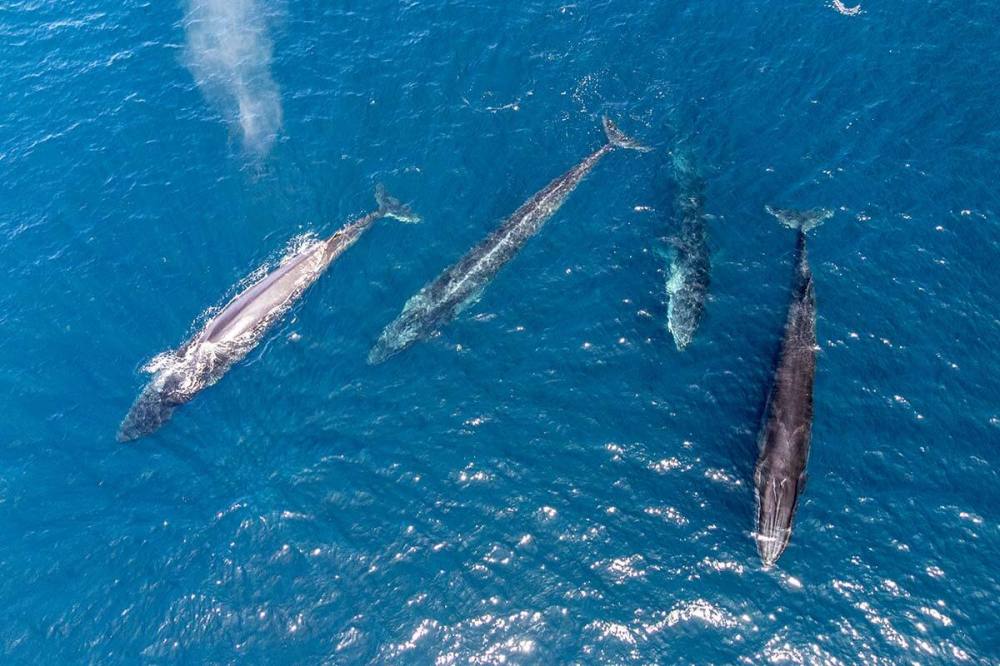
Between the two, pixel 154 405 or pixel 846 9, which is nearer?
pixel 154 405

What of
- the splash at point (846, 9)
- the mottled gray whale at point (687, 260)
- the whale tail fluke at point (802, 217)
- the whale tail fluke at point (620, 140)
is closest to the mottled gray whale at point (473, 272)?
the whale tail fluke at point (620, 140)

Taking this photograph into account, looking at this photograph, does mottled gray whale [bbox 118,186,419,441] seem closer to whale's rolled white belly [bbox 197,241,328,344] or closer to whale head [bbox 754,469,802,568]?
whale's rolled white belly [bbox 197,241,328,344]

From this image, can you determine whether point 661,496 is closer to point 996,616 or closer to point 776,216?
point 996,616

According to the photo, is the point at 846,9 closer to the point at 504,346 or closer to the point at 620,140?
the point at 620,140

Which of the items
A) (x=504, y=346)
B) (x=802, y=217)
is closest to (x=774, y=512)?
(x=504, y=346)

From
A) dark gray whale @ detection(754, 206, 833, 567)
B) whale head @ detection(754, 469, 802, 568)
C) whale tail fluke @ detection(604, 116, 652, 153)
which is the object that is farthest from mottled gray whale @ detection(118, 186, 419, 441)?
whale head @ detection(754, 469, 802, 568)

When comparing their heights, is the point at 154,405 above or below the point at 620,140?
below
